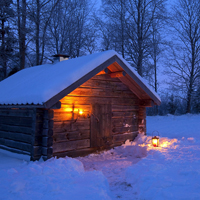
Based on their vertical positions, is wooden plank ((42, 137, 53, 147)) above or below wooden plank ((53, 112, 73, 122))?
below

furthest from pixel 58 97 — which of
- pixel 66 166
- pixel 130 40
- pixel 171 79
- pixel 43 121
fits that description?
pixel 171 79

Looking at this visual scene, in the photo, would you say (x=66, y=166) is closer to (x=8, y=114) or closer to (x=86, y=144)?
(x=86, y=144)

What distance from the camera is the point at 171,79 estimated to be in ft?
74.1

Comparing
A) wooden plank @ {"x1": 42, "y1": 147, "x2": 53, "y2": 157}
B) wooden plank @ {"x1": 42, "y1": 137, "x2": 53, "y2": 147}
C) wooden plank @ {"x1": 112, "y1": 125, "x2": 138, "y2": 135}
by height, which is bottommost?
wooden plank @ {"x1": 42, "y1": 147, "x2": 53, "y2": 157}

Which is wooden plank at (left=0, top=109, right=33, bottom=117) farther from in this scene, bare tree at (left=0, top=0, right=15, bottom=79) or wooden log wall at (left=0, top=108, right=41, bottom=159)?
bare tree at (left=0, top=0, right=15, bottom=79)

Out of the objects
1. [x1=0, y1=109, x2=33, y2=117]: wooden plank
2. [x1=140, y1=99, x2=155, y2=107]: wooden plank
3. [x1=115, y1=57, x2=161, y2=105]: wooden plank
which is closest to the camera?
[x1=0, y1=109, x2=33, y2=117]: wooden plank

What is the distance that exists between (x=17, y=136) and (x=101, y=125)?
3242 mm

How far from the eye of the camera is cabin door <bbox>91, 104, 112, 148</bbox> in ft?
28.3

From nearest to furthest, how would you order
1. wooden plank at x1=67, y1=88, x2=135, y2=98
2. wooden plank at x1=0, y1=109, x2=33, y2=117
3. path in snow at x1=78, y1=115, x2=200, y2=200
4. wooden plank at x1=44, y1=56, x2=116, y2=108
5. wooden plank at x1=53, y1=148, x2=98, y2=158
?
path in snow at x1=78, y1=115, x2=200, y2=200 → wooden plank at x1=44, y1=56, x2=116, y2=108 → wooden plank at x1=0, y1=109, x2=33, y2=117 → wooden plank at x1=53, y1=148, x2=98, y2=158 → wooden plank at x1=67, y1=88, x2=135, y2=98

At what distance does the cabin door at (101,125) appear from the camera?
8633 millimetres

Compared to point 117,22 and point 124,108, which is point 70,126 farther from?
point 117,22

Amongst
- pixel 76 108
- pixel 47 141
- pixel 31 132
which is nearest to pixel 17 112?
pixel 31 132

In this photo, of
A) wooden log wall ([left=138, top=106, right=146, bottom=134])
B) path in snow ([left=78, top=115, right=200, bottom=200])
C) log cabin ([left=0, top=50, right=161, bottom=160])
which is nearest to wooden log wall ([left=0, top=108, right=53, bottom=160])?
log cabin ([left=0, top=50, right=161, bottom=160])

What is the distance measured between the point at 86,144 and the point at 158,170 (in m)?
3.18
